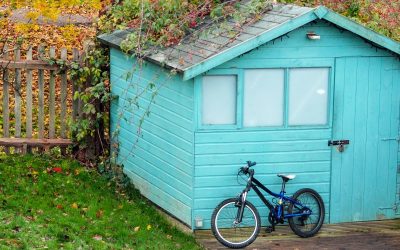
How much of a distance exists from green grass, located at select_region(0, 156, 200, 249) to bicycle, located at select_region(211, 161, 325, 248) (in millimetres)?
541

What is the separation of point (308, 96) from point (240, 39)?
1333mm

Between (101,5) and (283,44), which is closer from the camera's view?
(283,44)

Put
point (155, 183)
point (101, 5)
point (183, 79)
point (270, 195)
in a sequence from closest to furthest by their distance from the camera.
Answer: point (183, 79) → point (270, 195) → point (155, 183) → point (101, 5)

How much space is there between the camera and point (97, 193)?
1303 cm

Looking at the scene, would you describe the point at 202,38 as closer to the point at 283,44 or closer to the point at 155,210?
the point at 283,44

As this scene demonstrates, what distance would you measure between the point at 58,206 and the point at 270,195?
293 centimetres

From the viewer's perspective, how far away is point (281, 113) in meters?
12.0

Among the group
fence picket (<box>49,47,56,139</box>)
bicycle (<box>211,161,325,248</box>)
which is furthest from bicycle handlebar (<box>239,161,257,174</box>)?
fence picket (<box>49,47,56,139</box>)

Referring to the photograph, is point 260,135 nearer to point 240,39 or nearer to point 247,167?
point 247,167

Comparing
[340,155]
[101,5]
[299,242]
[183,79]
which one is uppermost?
[101,5]

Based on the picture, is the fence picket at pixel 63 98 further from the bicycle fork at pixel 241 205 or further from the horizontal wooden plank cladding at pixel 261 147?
the bicycle fork at pixel 241 205

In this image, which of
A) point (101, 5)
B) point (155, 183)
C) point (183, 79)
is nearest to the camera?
point (183, 79)

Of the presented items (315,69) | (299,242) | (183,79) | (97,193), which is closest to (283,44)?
(315,69)

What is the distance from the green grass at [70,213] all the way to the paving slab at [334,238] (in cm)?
79
